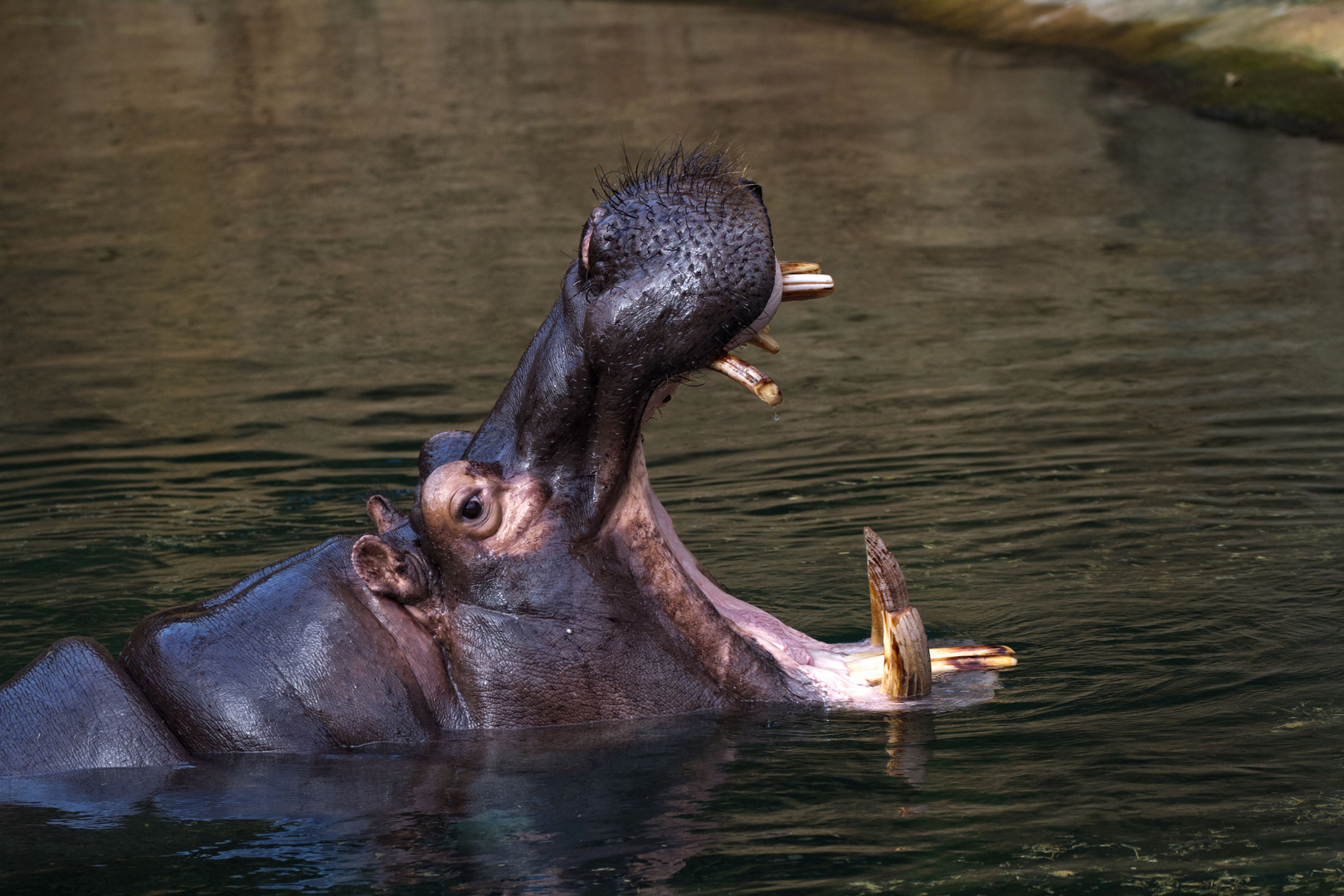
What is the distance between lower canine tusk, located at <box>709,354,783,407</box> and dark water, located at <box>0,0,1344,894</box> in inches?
34.6

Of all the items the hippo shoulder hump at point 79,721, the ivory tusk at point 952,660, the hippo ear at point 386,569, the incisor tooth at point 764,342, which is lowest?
the ivory tusk at point 952,660

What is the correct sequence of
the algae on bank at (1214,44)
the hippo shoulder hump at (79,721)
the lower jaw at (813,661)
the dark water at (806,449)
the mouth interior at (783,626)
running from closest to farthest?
the dark water at (806,449) < the hippo shoulder hump at (79,721) < the mouth interior at (783,626) < the lower jaw at (813,661) < the algae on bank at (1214,44)

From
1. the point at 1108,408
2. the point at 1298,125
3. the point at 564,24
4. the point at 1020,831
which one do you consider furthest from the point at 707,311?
the point at 564,24

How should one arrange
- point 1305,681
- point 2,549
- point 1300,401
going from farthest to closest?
point 1300,401 < point 2,549 < point 1305,681

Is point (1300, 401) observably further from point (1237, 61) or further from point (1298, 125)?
point (1237, 61)

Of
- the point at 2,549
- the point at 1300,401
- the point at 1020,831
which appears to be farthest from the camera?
the point at 1300,401

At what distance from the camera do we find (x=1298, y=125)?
51.0 ft

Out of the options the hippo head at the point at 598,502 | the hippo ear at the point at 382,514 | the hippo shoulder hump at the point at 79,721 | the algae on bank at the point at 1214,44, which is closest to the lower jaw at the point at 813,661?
the hippo head at the point at 598,502

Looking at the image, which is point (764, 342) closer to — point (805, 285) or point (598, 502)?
point (805, 285)

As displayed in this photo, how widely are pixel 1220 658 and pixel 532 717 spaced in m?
1.95

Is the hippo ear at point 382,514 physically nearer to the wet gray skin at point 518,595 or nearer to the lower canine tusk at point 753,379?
the wet gray skin at point 518,595

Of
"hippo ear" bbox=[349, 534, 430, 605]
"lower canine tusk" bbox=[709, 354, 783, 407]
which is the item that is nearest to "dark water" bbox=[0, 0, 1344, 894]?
"hippo ear" bbox=[349, 534, 430, 605]

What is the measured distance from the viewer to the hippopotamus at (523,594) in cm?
402

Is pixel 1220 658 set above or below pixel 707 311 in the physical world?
below
